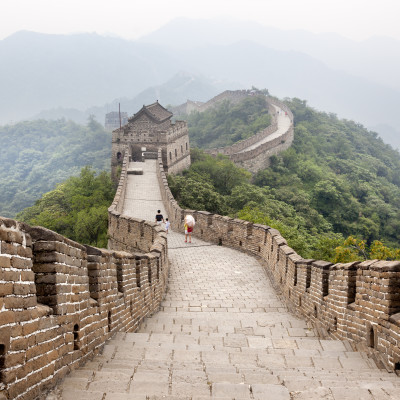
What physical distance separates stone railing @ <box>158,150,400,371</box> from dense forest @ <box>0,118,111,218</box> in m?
53.0

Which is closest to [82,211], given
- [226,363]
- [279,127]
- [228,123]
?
[226,363]

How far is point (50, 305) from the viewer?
3426 mm

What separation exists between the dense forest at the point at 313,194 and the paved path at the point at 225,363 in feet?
19.3

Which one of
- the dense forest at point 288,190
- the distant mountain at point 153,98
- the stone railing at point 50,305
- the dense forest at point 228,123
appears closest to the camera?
the stone railing at point 50,305

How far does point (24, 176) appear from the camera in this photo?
80.6m

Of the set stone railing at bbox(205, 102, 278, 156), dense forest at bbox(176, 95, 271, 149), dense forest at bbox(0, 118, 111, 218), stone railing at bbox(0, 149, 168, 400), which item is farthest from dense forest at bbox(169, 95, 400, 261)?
dense forest at bbox(0, 118, 111, 218)

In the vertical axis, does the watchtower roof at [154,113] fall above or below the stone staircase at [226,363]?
above

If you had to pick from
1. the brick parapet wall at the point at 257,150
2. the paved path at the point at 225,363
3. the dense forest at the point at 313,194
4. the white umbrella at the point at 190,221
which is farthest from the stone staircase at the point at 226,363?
the brick parapet wall at the point at 257,150

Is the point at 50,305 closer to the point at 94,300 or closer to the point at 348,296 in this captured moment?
the point at 94,300

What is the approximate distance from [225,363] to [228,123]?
48.4 metres

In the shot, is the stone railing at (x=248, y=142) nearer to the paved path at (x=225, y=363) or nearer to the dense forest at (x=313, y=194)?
the dense forest at (x=313, y=194)

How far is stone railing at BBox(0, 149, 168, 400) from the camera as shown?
274 cm

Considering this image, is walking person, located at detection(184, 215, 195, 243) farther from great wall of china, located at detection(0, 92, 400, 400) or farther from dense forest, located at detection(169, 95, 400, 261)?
great wall of china, located at detection(0, 92, 400, 400)

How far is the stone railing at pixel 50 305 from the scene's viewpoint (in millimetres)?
2744
